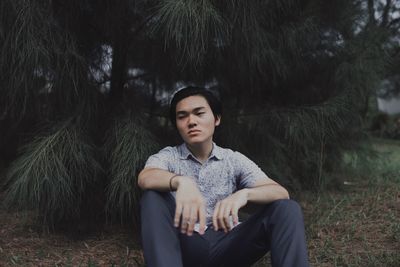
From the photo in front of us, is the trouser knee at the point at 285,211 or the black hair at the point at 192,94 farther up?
the black hair at the point at 192,94

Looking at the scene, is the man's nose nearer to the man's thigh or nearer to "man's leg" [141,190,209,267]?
"man's leg" [141,190,209,267]

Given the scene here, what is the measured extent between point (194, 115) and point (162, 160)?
0.74ft

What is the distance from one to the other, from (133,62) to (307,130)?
3.42ft

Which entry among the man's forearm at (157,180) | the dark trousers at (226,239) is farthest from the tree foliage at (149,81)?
the dark trousers at (226,239)

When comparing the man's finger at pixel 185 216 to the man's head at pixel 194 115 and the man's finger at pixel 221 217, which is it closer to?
the man's finger at pixel 221 217

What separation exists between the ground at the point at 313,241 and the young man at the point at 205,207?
0.45 metres

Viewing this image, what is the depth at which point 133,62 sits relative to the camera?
254 centimetres

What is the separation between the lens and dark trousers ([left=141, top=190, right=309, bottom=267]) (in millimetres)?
1531

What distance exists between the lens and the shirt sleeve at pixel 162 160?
182 centimetres

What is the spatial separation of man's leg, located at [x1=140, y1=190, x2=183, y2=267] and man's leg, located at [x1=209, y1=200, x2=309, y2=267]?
214 millimetres

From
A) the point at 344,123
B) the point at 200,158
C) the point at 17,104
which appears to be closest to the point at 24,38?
the point at 17,104

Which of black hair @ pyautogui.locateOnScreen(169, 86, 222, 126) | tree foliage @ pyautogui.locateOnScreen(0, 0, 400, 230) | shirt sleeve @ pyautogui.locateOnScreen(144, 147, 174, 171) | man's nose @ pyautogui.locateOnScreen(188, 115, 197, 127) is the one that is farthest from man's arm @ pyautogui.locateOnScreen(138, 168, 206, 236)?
tree foliage @ pyautogui.locateOnScreen(0, 0, 400, 230)

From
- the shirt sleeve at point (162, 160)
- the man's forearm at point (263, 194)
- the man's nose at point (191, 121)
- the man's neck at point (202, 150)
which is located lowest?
the man's forearm at point (263, 194)

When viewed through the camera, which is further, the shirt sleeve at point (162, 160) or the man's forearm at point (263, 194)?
the shirt sleeve at point (162, 160)
